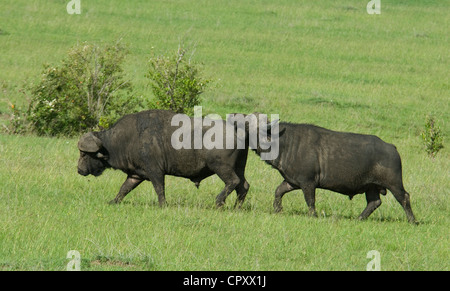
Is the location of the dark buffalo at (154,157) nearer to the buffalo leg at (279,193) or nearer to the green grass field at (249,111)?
the green grass field at (249,111)

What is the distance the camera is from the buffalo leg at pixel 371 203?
12703mm

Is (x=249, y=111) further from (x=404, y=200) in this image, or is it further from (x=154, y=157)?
(x=404, y=200)

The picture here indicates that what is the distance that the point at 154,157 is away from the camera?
42.2 feet

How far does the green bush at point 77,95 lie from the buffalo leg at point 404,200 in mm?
10825

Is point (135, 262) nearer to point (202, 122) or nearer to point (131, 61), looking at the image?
point (202, 122)

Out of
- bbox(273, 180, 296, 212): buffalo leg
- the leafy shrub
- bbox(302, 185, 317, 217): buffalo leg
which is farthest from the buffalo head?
the leafy shrub

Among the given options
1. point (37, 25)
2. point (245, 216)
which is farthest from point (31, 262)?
point (37, 25)

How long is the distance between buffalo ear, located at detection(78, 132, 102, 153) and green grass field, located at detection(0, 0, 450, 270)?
0.86 meters

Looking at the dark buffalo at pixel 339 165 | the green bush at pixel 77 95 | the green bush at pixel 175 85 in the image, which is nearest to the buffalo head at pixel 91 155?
the dark buffalo at pixel 339 165

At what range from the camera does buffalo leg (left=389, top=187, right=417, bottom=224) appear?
1230 centimetres

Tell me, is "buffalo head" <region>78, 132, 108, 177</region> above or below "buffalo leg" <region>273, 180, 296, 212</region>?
above

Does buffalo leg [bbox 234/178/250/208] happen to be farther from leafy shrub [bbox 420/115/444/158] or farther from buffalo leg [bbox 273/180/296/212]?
leafy shrub [bbox 420/115/444/158]

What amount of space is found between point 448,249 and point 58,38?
3012 centimetres
